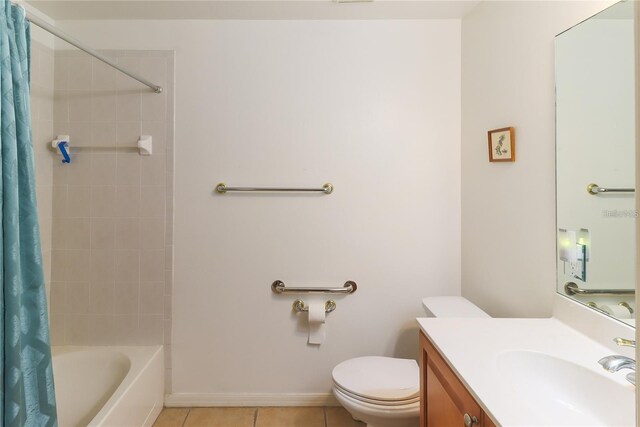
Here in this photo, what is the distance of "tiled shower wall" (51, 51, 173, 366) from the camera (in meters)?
2.11

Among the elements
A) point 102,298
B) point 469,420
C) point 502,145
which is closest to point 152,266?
point 102,298

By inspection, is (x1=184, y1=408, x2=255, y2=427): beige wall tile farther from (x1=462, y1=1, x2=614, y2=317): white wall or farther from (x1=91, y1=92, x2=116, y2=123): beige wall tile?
(x1=91, y1=92, x2=116, y2=123): beige wall tile

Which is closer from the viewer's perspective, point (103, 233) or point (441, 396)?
point (441, 396)

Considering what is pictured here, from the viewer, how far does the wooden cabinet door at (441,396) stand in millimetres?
957

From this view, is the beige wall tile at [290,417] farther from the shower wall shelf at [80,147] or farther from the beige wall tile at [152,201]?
the shower wall shelf at [80,147]

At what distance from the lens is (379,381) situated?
1707mm

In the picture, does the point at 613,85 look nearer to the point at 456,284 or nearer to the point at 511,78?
the point at 511,78

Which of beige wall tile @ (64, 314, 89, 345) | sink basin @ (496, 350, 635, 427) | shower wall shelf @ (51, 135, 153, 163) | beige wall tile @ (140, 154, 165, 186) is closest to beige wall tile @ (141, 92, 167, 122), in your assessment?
shower wall shelf @ (51, 135, 153, 163)

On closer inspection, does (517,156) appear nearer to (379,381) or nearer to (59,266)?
(379,381)

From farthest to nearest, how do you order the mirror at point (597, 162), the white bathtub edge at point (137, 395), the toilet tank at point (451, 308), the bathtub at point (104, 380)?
1. the bathtub at point (104, 380)
2. the toilet tank at point (451, 308)
3. the white bathtub edge at point (137, 395)
4. the mirror at point (597, 162)

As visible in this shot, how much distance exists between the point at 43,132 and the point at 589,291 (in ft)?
8.79

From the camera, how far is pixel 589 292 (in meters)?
1.22

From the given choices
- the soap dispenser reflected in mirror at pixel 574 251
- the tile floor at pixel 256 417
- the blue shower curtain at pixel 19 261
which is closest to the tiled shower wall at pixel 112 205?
the tile floor at pixel 256 417

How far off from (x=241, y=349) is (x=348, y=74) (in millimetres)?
1724
